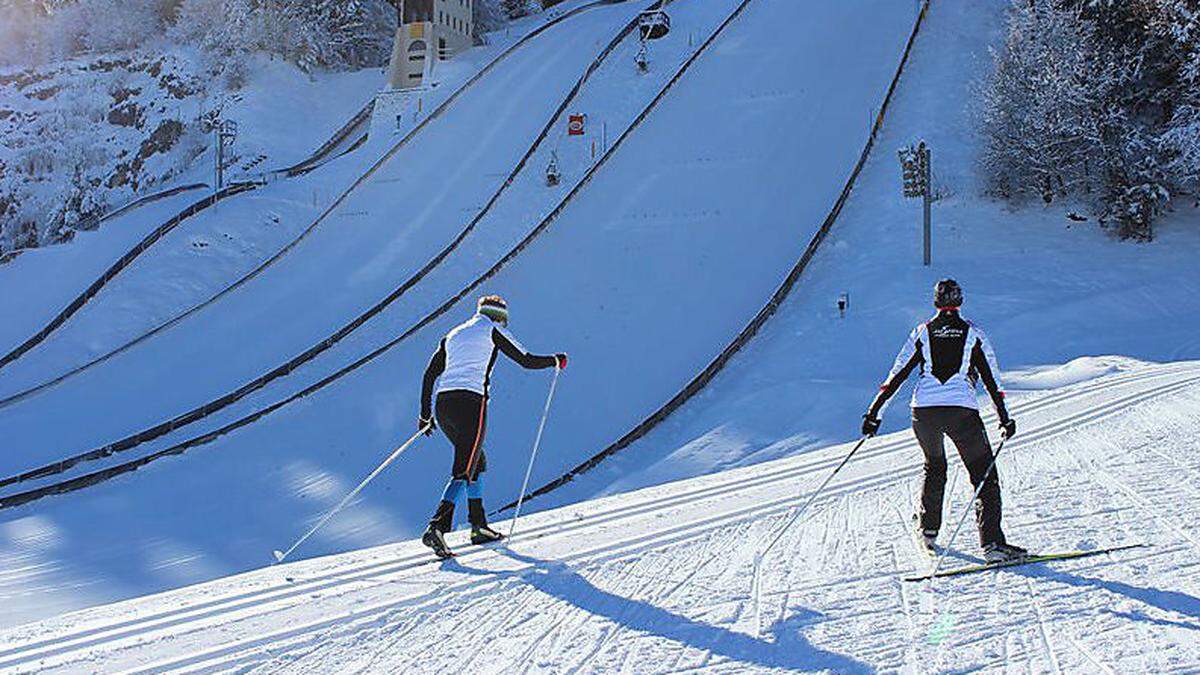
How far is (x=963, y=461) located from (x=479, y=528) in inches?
142

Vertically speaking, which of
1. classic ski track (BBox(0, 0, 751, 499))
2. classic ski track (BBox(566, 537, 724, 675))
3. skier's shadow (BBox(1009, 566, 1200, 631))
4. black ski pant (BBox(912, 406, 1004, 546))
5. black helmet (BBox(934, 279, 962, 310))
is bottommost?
classic ski track (BBox(0, 0, 751, 499))

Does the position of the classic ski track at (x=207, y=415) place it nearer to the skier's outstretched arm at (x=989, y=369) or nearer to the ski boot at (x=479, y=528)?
the ski boot at (x=479, y=528)

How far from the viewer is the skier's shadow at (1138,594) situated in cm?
478

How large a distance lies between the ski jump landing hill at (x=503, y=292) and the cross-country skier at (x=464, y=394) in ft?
19.5

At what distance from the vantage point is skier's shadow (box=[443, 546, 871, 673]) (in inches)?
178

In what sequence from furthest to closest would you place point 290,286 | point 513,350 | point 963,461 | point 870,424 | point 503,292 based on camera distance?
point 290,286 → point 503,292 → point 513,350 → point 870,424 → point 963,461

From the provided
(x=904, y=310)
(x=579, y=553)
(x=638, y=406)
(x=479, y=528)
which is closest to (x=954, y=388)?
(x=579, y=553)

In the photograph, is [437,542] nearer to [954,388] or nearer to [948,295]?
[954,388]

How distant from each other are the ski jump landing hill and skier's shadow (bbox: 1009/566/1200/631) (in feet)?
29.5

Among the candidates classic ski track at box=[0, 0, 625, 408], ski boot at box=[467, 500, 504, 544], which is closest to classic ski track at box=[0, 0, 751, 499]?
classic ski track at box=[0, 0, 625, 408]

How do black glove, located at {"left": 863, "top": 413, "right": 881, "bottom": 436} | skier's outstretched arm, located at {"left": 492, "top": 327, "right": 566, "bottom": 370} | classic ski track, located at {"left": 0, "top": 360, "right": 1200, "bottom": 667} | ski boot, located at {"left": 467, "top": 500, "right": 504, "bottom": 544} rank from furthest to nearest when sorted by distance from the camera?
1. ski boot, located at {"left": 467, "top": 500, "right": 504, "bottom": 544}
2. skier's outstretched arm, located at {"left": 492, "top": 327, "right": 566, "bottom": 370}
3. black glove, located at {"left": 863, "top": 413, "right": 881, "bottom": 436}
4. classic ski track, located at {"left": 0, "top": 360, "right": 1200, "bottom": 667}

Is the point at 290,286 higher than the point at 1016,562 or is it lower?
lower

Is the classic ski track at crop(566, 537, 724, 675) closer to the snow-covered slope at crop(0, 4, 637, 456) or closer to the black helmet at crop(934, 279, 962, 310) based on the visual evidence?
the black helmet at crop(934, 279, 962, 310)

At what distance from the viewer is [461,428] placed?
22.6ft
